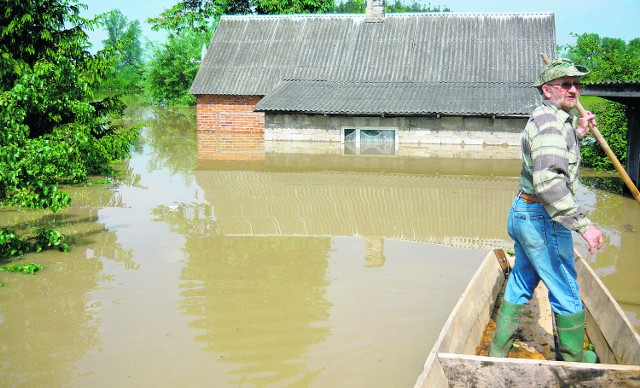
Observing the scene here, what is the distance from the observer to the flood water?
5.69 m

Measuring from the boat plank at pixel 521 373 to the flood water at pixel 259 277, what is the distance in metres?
1.23

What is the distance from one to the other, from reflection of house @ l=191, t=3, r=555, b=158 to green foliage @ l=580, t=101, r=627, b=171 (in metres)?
2.35

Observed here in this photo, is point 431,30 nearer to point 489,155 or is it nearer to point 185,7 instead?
point 489,155

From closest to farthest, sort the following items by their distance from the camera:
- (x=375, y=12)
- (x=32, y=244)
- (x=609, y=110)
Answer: (x=32, y=244) < (x=609, y=110) < (x=375, y=12)

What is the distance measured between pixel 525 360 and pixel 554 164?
1.33 m

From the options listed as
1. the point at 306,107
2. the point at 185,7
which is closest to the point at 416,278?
the point at 306,107

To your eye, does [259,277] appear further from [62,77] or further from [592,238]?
[62,77]

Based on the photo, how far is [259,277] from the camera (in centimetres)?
806

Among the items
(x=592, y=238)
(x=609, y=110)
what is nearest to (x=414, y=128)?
(x=609, y=110)

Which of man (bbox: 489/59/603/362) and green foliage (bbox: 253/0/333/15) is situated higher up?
green foliage (bbox: 253/0/333/15)

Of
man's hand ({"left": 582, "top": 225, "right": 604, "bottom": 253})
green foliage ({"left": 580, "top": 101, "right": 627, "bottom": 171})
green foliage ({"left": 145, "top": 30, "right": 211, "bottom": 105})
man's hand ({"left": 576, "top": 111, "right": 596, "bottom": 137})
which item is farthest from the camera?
green foliage ({"left": 145, "top": 30, "right": 211, "bottom": 105})

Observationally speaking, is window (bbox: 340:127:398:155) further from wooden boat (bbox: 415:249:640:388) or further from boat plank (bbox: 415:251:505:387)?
wooden boat (bbox: 415:249:640:388)

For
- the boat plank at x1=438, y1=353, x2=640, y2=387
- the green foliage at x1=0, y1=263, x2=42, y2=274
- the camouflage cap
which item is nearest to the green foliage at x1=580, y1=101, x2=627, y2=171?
the camouflage cap

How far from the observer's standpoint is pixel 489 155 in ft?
64.5
